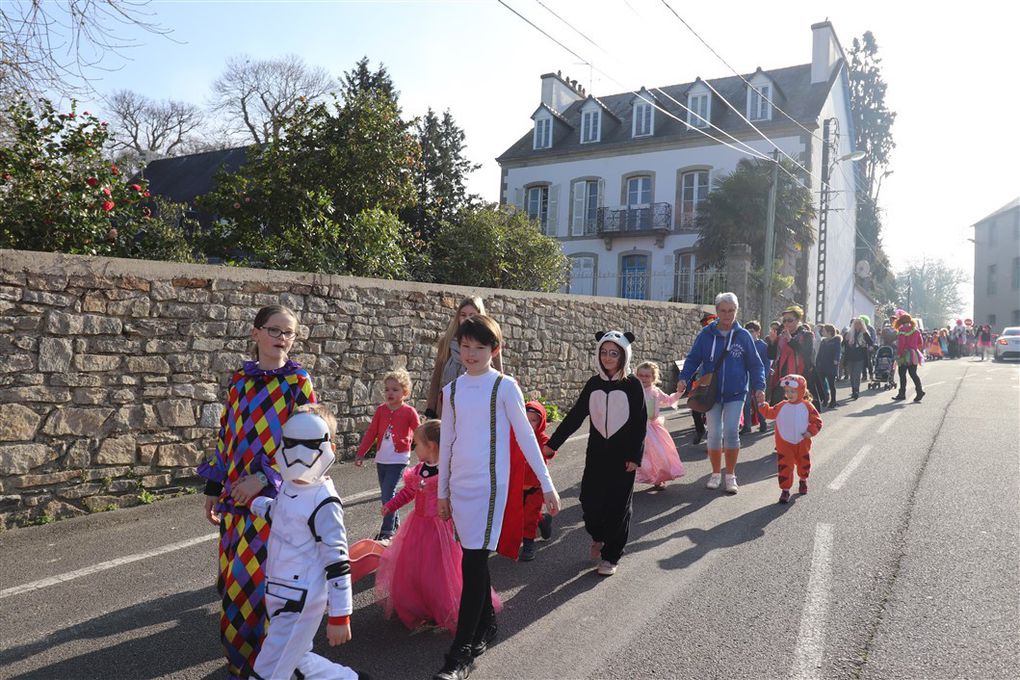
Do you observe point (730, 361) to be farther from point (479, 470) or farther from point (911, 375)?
point (911, 375)

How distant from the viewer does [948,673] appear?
139 inches

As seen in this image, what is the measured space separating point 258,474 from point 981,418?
43.8 ft

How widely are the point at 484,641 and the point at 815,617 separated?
1875 millimetres

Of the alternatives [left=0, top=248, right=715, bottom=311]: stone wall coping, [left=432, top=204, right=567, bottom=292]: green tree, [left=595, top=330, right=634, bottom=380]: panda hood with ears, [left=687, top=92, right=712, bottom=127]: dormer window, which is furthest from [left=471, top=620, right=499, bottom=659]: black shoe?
[left=687, top=92, right=712, bottom=127]: dormer window

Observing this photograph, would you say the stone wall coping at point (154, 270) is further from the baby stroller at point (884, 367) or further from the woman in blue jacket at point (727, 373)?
the baby stroller at point (884, 367)

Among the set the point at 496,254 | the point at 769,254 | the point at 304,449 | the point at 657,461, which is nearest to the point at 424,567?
the point at 304,449

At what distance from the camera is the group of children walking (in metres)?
2.82

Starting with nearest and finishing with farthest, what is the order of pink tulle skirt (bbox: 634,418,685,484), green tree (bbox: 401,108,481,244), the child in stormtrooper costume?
the child in stormtrooper costume, pink tulle skirt (bbox: 634,418,685,484), green tree (bbox: 401,108,481,244)

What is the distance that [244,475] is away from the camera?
125 inches

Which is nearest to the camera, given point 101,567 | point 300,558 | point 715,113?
point 300,558

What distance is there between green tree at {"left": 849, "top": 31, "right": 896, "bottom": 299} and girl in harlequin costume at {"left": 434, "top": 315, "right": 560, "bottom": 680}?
153 ft

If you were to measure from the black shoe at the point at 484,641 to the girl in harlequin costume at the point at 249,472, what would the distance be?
104cm

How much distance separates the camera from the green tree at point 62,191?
8008 millimetres

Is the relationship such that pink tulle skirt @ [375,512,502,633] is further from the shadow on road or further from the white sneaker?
the white sneaker
